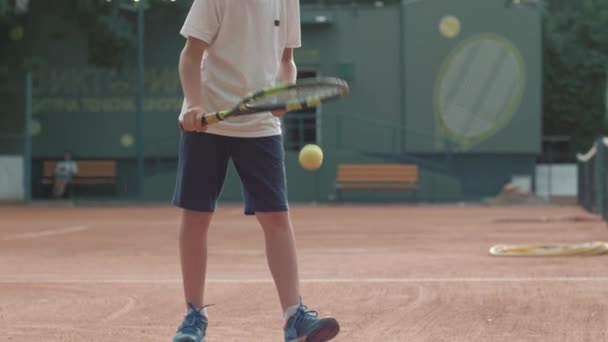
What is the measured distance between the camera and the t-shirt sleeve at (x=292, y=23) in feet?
15.3

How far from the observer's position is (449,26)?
2519cm

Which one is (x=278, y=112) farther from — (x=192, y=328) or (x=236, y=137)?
(x=192, y=328)

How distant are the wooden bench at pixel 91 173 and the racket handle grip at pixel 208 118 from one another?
21.9m

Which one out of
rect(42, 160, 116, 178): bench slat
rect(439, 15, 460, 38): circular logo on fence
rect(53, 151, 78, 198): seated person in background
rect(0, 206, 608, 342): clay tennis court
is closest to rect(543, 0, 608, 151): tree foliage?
rect(439, 15, 460, 38): circular logo on fence

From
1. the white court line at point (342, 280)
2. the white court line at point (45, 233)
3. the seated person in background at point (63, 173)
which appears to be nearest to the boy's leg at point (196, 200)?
the white court line at point (342, 280)

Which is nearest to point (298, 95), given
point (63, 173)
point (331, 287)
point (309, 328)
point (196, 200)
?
point (196, 200)

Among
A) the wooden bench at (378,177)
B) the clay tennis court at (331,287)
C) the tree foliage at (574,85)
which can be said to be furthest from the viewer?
the tree foliage at (574,85)

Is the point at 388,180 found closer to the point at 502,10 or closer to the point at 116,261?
the point at 502,10

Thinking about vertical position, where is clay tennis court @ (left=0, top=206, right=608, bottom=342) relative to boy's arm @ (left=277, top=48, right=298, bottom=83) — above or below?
below

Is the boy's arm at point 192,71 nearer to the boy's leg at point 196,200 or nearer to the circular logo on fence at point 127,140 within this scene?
the boy's leg at point 196,200

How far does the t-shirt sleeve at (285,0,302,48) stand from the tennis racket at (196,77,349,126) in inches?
14.1

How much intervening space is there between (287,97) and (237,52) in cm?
28

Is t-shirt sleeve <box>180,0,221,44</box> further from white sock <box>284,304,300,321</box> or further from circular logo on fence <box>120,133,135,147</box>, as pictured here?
circular logo on fence <box>120,133,135,147</box>

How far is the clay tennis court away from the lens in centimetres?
523
